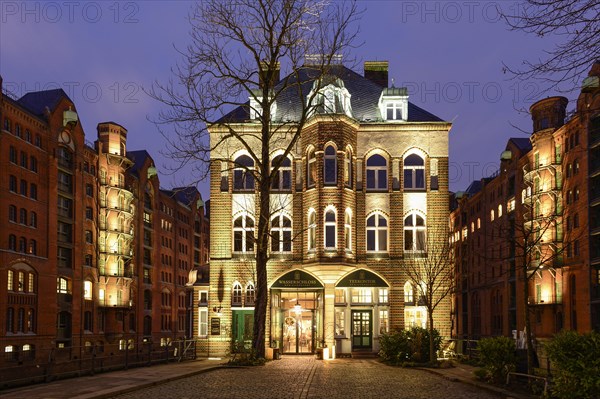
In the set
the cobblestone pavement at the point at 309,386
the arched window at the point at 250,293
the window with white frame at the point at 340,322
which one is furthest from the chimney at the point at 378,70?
the cobblestone pavement at the point at 309,386

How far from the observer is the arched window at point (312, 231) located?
42.1 meters

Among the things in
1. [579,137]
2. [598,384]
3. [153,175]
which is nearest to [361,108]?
[579,137]

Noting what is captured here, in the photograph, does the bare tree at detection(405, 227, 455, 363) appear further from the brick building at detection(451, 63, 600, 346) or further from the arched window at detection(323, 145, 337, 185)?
the arched window at detection(323, 145, 337, 185)

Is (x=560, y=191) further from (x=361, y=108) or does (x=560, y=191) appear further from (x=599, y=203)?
(x=361, y=108)

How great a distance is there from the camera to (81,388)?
2095 cm

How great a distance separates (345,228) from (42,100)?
122 ft

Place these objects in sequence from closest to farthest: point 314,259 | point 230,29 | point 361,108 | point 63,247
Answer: point 230,29 → point 314,259 → point 361,108 → point 63,247

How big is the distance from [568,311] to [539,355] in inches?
1498

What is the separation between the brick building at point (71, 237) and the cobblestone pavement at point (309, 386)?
21.7 m

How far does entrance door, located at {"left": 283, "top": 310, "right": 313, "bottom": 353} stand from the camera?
4366cm

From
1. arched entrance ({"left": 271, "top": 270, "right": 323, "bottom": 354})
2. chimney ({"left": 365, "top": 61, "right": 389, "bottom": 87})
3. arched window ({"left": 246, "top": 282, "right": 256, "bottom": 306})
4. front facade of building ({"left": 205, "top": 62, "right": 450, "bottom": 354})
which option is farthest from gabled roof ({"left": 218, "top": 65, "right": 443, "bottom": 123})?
arched window ({"left": 246, "top": 282, "right": 256, "bottom": 306})

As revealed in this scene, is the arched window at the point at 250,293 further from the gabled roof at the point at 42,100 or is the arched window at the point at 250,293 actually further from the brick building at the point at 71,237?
the gabled roof at the point at 42,100

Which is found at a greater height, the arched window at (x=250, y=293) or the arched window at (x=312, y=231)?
the arched window at (x=312, y=231)

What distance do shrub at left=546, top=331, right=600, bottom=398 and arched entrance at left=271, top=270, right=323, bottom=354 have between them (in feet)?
86.1
